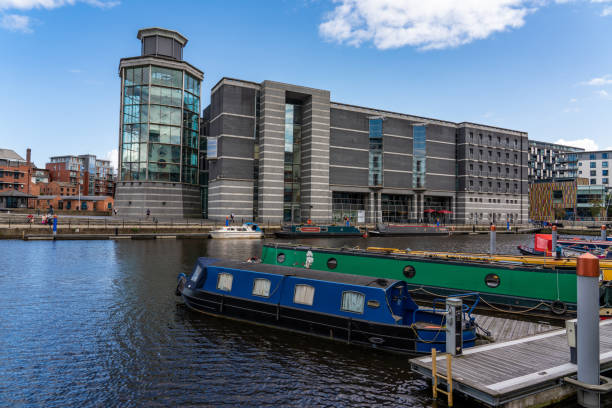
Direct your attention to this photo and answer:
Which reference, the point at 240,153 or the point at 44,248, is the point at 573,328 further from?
the point at 240,153

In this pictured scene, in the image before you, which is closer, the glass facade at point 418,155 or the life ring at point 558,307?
the life ring at point 558,307

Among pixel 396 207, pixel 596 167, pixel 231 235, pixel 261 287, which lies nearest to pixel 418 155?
pixel 396 207

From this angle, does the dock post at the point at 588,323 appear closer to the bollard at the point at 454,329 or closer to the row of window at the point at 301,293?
the bollard at the point at 454,329

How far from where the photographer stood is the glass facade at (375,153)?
8056 cm

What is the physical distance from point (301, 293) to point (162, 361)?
5469 millimetres

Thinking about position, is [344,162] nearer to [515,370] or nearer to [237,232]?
[237,232]

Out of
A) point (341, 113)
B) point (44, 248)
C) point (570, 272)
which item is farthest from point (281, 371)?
point (341, 113)

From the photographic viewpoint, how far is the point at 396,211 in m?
85.5

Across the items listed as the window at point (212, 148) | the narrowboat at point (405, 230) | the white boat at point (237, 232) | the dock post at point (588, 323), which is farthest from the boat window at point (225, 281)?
the window at point (212, 148)

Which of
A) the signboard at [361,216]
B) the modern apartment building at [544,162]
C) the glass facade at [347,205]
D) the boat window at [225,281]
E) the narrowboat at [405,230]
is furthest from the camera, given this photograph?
the modern apartment building at [544,162]

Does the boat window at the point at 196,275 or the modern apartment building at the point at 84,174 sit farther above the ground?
the modern apartment building at the point at 84,174

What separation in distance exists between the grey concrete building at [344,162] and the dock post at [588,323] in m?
61.7

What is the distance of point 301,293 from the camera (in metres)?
14.5

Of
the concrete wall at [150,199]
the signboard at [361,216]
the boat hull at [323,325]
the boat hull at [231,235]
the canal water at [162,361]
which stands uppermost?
the concrete wall at [150,199]
